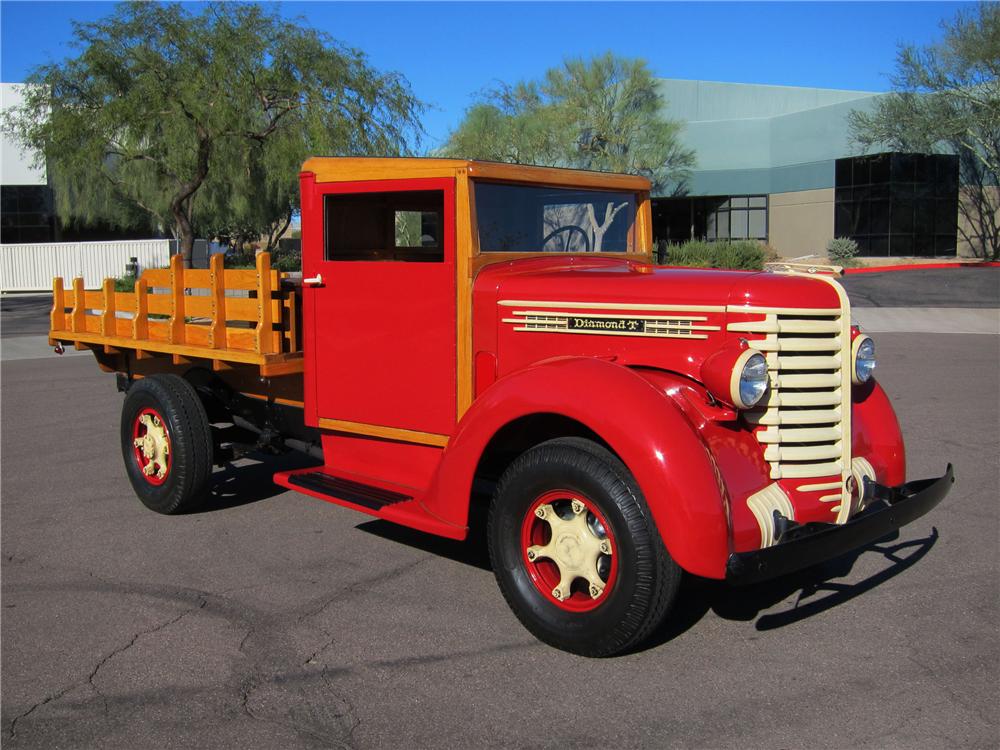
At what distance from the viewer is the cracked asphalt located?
3.17 metres

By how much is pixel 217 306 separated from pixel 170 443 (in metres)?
0.92

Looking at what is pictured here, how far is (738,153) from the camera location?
38.6m

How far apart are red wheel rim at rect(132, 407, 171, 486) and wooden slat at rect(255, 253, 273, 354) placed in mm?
1035

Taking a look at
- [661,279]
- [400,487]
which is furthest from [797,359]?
[400,487]

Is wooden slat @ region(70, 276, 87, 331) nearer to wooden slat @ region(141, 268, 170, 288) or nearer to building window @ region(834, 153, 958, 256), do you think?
wooden slat @ region(141, 268, 170, 288)

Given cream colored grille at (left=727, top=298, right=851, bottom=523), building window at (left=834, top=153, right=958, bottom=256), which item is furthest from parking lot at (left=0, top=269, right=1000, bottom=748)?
building window at (left=834, top=153, right=958, bottom=256)

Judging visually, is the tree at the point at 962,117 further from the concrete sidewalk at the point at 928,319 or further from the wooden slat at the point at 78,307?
the wooden slat at the point at 78,307

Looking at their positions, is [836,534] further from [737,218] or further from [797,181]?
[737,218]

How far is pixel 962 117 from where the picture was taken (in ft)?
98.2

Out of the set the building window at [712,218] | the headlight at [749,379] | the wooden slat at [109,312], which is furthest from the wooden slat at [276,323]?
the building window at [712,218]

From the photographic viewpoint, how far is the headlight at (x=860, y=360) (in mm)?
4191

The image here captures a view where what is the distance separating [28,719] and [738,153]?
127ft

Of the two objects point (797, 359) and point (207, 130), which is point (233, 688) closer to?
point (797, 359)

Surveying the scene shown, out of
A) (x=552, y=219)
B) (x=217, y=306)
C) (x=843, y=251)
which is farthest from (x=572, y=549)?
(x=843, y=251)
